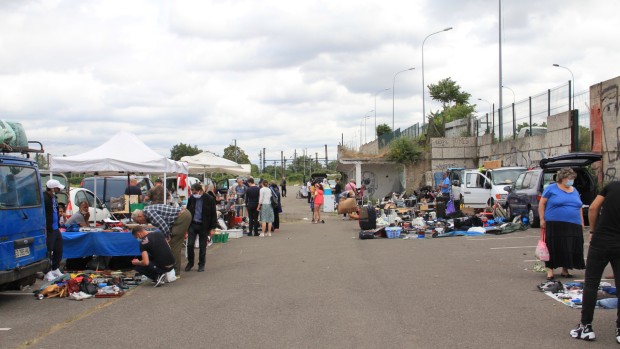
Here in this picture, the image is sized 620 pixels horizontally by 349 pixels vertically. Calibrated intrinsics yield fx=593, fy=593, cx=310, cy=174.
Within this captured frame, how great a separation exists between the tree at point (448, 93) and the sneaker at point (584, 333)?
62.6 meters

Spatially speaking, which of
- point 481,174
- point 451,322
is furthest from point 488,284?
point 481,174

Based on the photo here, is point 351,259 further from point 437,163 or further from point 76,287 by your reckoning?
point 437,163

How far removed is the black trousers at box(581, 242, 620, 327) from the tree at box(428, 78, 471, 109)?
62.4 m

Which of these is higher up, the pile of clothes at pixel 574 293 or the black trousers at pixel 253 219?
the black trousers at pixel 253 219

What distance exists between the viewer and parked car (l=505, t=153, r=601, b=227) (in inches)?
643

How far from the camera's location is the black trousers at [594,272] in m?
6.10

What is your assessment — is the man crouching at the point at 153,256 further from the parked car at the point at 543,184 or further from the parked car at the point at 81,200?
the parked car at the point at 543,184

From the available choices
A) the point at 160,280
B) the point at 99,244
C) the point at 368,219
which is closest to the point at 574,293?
the point at 160,280

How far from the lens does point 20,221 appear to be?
8.84 m

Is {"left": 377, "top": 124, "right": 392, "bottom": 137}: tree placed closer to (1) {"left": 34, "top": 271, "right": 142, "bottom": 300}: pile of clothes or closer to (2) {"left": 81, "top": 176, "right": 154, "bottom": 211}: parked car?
(2) {"left": 81, "top": 176, "right": 154, "bottom": 211}: parked car

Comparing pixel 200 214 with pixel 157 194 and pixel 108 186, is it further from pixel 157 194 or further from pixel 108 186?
pixel 108 186

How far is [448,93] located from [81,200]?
186 feet

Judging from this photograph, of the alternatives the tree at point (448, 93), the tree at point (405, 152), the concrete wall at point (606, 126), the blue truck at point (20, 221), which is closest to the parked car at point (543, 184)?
the concrete wall at point (606, 126)

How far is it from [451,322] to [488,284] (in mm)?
2708
